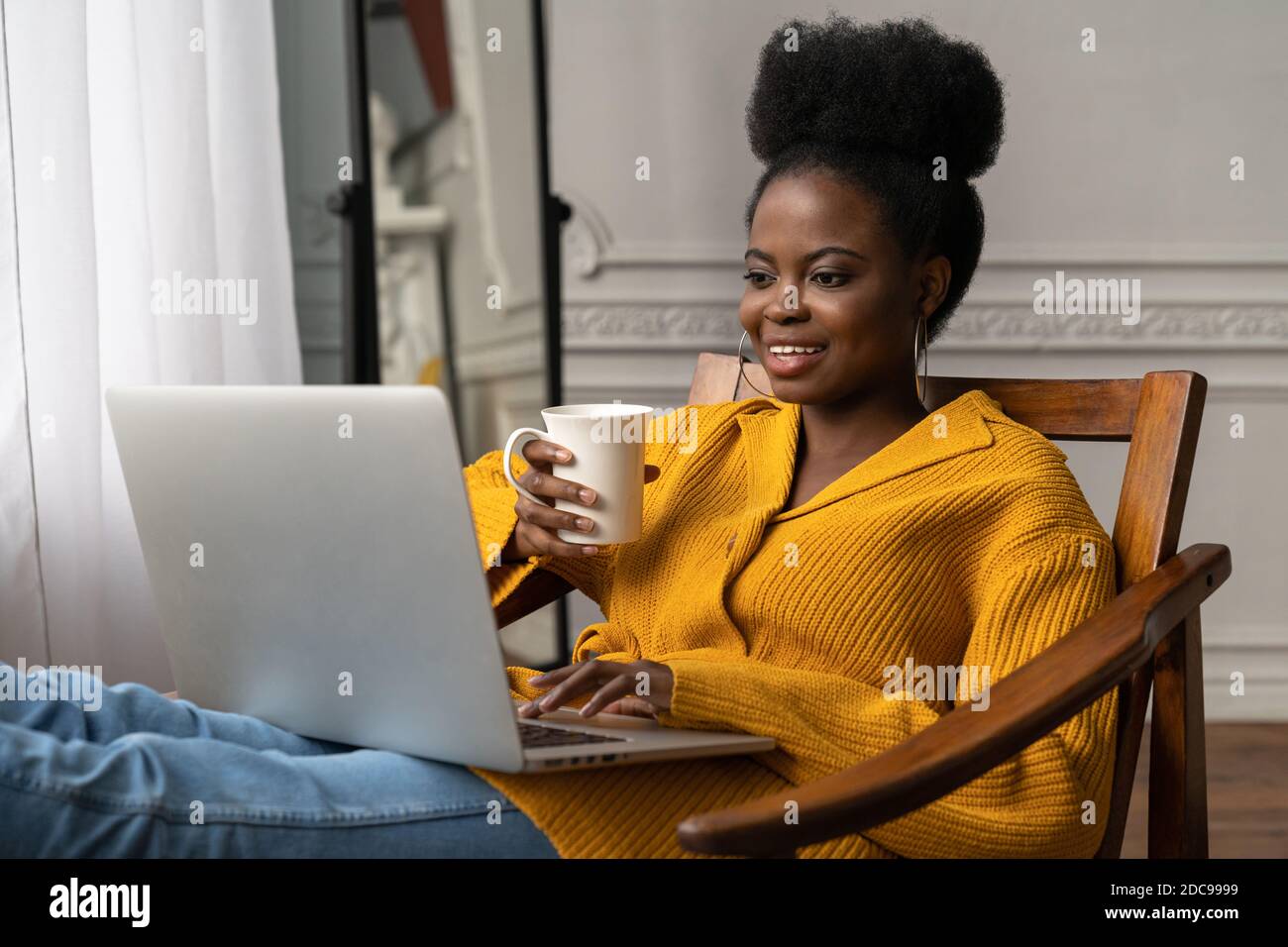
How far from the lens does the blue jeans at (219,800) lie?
0.82 meters

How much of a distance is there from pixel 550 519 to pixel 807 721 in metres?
0.29

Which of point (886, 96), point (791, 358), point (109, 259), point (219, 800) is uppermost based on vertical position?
point (886, 96)

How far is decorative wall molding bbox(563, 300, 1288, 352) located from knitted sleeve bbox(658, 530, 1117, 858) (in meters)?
1.51

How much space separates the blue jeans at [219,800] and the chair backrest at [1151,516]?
50cm

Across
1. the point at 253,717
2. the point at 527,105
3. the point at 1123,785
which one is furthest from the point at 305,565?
the point at 527,105

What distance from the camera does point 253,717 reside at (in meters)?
1.04

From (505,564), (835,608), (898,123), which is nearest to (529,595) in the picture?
(505,564)

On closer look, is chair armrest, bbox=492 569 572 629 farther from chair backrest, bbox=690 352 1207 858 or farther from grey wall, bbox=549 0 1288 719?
grey wall, bbox=549 0 1288 719

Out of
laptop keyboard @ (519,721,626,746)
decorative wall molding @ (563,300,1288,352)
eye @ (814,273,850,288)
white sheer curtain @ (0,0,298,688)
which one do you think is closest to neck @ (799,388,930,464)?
eye @ (814,273,850,288)

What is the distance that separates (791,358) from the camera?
1236mm

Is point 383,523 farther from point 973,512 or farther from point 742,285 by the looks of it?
point 742,285

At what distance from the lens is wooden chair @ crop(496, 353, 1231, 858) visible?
750mm

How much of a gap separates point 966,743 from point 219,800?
0.50 m

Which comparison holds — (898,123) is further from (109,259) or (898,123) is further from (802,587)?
(109,259)
